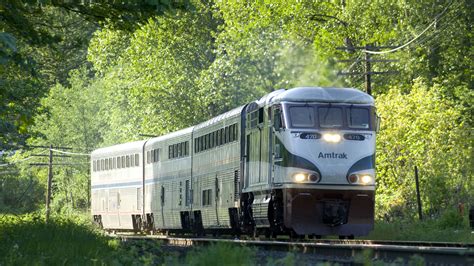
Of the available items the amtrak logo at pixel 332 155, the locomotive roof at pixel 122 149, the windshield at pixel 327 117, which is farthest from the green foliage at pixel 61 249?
the locomotive roof at pixel 122 149

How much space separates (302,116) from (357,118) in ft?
3.94

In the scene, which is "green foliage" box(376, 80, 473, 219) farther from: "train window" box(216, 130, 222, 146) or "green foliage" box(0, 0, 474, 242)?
"train window" box(216, 130, 222, 146)

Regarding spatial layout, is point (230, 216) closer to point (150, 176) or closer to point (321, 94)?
point (321, 94)

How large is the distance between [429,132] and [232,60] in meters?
14.8

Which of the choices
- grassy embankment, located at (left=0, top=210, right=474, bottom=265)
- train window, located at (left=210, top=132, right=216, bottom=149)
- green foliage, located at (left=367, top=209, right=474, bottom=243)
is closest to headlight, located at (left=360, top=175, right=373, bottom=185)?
grassy embankment, located at (left=0, top=210, right=474, bottom=265)

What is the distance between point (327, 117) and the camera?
84.0 feet

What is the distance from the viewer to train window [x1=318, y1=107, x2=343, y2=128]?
25.5 metres

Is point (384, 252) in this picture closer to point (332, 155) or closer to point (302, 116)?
point (332, 155)

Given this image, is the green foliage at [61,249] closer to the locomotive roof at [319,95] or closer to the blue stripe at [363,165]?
the locomotive roof at [319,95]

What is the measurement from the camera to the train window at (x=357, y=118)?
25625mm

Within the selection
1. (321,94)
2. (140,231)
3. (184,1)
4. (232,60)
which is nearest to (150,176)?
(140,231)

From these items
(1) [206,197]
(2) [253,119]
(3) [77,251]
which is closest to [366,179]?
(2) [253,119]

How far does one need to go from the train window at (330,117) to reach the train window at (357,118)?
200mm

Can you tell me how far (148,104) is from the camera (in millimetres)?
63188
